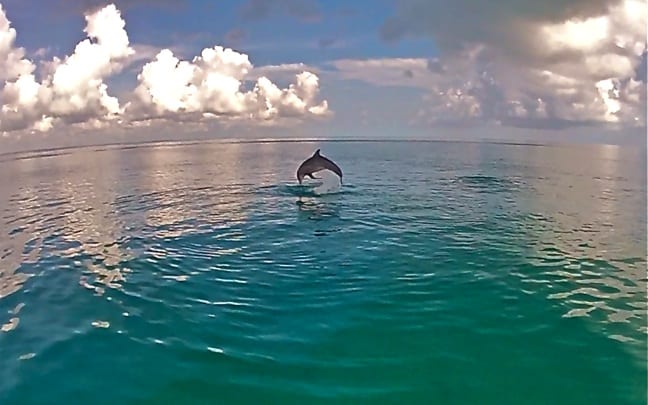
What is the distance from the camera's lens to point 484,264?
58.3 feet

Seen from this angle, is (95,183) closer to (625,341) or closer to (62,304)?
(62,304)

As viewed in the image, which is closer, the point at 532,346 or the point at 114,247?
the point at 532,346

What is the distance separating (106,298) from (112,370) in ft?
14.6

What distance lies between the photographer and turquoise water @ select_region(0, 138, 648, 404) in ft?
33.9

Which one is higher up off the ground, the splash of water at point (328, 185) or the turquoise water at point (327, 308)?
the splash of water at point (328, 185)

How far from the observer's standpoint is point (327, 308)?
45.9 feet

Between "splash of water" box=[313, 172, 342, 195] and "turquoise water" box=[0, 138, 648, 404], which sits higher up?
"splash of water" box=[313, 172, 342, 195]

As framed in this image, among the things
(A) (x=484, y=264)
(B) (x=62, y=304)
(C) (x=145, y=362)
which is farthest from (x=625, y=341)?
(B) (x=62, y=304)

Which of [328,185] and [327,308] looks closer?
[327,308]

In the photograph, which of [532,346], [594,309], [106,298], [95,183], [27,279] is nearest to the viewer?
[532,346]

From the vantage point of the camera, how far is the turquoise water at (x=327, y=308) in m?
10.3

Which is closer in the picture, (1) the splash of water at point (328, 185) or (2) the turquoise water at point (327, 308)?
(2) the turquoise water at point (327, 308)

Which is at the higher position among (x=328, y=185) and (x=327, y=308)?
(x=328, y=185)

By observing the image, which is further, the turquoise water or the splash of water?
the splash of water
